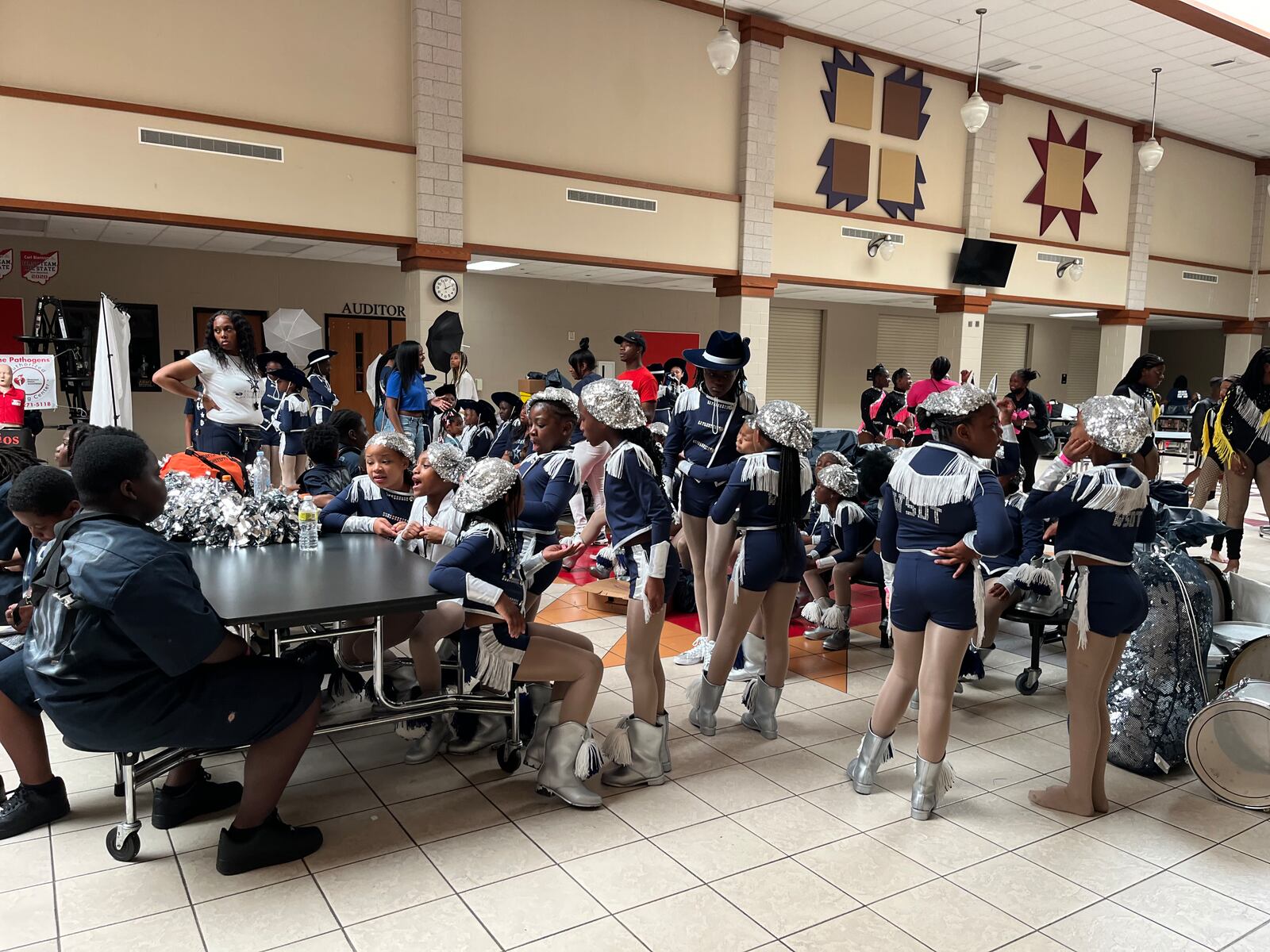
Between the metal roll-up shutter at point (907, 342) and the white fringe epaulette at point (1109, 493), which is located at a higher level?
the metal roll-up shutter at point (907, 342)

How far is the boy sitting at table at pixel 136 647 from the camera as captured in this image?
2.36 meters

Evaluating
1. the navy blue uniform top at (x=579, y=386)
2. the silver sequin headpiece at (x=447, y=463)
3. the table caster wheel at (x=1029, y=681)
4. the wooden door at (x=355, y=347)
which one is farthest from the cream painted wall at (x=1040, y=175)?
the silver sequin headpiece at (x=447, y=463)

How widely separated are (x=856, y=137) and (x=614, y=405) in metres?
10.9

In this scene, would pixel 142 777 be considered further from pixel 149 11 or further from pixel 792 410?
pixel 149 11


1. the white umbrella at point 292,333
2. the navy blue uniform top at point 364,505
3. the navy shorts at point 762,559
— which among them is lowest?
the navy shorts at point 762,559

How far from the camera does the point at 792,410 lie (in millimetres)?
3770

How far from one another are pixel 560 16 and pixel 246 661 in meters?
9.47

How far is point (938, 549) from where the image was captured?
10.1 ft

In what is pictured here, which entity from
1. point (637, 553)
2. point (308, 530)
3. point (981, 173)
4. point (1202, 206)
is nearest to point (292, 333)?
point (308, 530)

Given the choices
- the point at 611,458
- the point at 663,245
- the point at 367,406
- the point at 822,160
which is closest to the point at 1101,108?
the point at 822,160

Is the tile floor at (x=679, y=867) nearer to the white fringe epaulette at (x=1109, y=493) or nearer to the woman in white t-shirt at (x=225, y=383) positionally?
the white fringe epaulette at (x=1109, y=493)

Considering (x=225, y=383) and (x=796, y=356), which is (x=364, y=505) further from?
(x=796, y=356)

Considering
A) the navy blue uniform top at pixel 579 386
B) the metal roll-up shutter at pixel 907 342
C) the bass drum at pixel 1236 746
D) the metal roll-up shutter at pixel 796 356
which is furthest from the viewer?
the metal roll-up shutter at pixel 907 342

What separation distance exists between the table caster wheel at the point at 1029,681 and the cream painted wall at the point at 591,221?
743 centimetres
